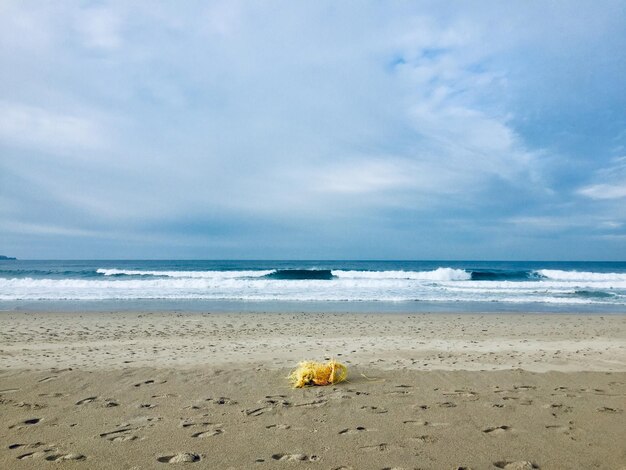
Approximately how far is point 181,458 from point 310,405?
1.61 metres

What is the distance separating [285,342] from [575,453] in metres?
6.13

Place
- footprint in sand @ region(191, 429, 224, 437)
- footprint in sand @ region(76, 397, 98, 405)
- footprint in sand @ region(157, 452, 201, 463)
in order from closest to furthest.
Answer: footprint in sand @ region(157, 452, 201, 463) < footprint in sand @ region(191, 429, 224, 437) < footprint in sand @ region(76, 397, 98, 405)

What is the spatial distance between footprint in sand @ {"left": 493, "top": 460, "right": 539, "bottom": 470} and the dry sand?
0.02 m

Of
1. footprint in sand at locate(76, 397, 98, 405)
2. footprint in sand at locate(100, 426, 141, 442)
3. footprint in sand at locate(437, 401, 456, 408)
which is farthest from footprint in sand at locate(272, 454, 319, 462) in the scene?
footprint in sand at locate(76, 397, 98, 405)

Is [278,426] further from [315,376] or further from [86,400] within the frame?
[86,400]

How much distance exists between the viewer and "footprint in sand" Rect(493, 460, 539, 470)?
9.92 feet

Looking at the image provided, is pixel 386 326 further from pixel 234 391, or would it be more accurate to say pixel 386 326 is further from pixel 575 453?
pixel 575 453

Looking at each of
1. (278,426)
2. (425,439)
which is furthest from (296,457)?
(425,439)

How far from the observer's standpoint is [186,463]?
10.2ft

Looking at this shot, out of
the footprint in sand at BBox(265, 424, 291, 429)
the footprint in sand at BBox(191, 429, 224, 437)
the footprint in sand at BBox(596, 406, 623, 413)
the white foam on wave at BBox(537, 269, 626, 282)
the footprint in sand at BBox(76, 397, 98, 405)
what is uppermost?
the white foam on wave at BBox(537, 269, 626, 282)

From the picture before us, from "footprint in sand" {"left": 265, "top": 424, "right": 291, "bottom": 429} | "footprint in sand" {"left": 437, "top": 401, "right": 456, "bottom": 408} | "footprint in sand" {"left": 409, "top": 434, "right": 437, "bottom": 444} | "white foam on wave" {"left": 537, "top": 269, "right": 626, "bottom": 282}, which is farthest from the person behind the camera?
"white foam on wave" {"left": 537, "top": 269, "right": 626, "bottom": 282}

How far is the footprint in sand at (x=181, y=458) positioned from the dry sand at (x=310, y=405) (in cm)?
1

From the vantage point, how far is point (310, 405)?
4398 mm

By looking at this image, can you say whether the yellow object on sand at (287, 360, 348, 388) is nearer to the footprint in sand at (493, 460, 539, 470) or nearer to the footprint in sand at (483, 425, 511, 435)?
the footprint in sand at (483, 425, 511, 435)
